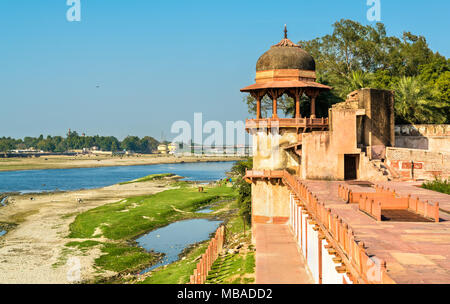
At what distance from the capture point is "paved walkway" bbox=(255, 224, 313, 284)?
Answer: 2358 cm

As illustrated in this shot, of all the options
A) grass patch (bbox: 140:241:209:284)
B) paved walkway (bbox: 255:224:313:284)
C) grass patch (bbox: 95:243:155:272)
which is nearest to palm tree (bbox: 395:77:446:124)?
paved walkway (bbox: 255:224:313:284)

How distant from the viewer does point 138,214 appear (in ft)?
183


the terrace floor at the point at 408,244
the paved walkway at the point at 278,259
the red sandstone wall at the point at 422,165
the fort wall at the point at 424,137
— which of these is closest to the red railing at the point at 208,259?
the paved walkway at the point at 278,259

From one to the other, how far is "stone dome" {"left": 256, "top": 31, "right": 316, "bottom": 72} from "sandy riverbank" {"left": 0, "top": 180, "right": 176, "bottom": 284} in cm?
2140

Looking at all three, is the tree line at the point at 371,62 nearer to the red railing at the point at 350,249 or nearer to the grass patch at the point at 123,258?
the grass patch at the point at 123,258

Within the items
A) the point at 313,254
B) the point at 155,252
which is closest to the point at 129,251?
the point at 155,252

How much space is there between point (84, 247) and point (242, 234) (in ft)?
47.1

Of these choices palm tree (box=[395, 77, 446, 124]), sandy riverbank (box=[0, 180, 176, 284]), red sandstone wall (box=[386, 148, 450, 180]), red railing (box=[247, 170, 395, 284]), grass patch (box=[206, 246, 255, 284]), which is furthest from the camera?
palm tree (box=[395, 77, 446, 124])

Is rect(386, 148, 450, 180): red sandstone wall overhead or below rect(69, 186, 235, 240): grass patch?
overhead

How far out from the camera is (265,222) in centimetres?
3775

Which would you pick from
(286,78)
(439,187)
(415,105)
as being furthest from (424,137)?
(439,187)

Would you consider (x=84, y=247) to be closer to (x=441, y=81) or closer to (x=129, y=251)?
(x=129, y=251)

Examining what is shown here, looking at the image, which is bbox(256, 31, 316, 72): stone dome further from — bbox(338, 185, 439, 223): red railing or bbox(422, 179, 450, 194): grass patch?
bbox(338, 185, 439, 223): red railing

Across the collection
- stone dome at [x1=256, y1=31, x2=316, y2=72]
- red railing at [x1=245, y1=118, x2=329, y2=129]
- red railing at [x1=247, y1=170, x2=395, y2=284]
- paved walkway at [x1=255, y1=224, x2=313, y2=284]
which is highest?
stone dome at [x1=256, y1=31, x2=316, y2=72]
